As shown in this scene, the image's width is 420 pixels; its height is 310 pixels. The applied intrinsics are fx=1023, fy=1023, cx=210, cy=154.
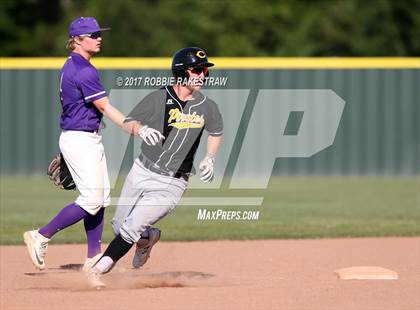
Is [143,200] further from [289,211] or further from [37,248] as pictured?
[289,211]

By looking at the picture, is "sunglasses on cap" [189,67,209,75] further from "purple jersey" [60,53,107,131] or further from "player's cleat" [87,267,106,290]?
"player's cleat" [87,267,106,290]

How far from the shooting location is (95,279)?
787 centimetres

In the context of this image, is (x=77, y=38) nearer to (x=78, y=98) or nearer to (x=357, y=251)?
(x=78, y=98)

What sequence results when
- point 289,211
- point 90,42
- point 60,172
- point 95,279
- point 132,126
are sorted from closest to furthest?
point 132,126
point 95,279
point 90,42
point 60,172
point 289,211

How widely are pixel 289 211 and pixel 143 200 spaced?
6411 millimetres

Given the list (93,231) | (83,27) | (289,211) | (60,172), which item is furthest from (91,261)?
(289,211)

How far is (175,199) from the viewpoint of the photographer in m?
7.95

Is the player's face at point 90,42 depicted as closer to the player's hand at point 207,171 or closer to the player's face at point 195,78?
the player's face at point 195,78

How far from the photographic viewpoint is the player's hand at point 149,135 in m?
7.57

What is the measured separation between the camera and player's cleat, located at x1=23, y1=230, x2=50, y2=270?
7.91 metres

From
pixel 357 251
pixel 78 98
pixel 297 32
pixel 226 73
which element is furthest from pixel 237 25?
pixel 78 98

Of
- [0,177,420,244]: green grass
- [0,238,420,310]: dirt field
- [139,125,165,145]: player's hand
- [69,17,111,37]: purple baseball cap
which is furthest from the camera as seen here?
[0,177,420,244]: green grass

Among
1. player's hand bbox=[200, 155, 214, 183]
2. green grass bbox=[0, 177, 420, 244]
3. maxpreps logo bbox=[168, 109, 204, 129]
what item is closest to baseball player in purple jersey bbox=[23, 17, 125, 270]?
maxpreps logo bbox=[168, 109, 204, 129]

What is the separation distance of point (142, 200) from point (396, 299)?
206 centimetres
